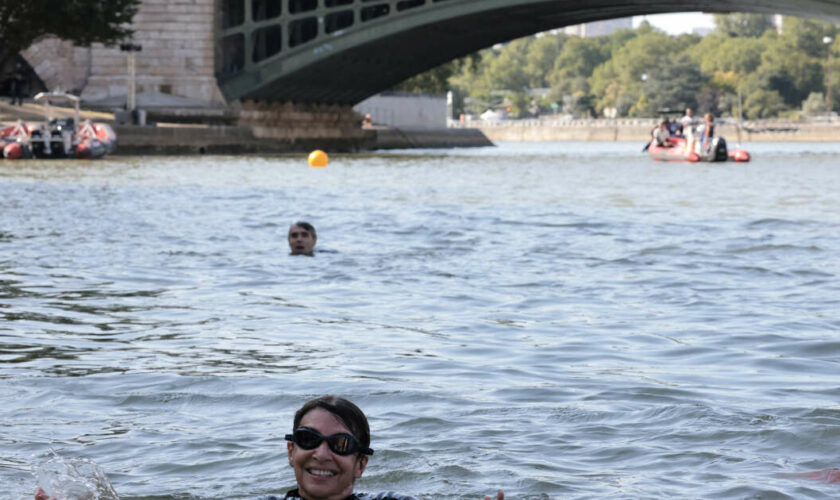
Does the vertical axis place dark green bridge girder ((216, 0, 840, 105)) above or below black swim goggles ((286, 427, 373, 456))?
above

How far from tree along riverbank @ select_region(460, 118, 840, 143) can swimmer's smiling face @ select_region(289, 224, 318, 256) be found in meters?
113

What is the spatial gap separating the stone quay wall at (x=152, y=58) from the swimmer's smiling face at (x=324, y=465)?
5886 cm

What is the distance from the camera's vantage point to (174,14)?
6456cm

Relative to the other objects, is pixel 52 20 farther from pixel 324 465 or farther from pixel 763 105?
pixel 763 105

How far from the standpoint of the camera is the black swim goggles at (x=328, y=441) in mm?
5184

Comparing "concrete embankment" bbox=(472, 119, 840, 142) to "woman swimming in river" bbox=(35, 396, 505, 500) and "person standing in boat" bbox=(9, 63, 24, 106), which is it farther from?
"woman swimming in river" bbox=(35, 396, 505, 500)

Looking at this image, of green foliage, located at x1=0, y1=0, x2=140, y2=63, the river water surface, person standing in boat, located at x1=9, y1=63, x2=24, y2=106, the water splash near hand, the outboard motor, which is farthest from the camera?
person standing in boat, located at x1=9, y1=63, x2=24, y2=106

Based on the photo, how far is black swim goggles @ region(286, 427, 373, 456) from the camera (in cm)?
518

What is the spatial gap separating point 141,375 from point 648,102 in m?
182

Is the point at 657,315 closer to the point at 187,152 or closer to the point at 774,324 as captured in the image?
the point at 774,324

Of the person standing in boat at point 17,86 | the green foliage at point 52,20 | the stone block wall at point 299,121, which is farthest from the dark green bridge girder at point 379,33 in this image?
the person standing in boat at point 17,86

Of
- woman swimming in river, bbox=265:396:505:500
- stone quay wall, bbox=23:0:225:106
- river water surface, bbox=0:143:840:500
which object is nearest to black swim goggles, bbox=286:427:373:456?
woman swimming in river, bbox=265:396:505:500

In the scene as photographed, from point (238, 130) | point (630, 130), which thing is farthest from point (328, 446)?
Answer: point (630, 130)

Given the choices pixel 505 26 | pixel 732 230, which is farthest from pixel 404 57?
pixel 732 230
